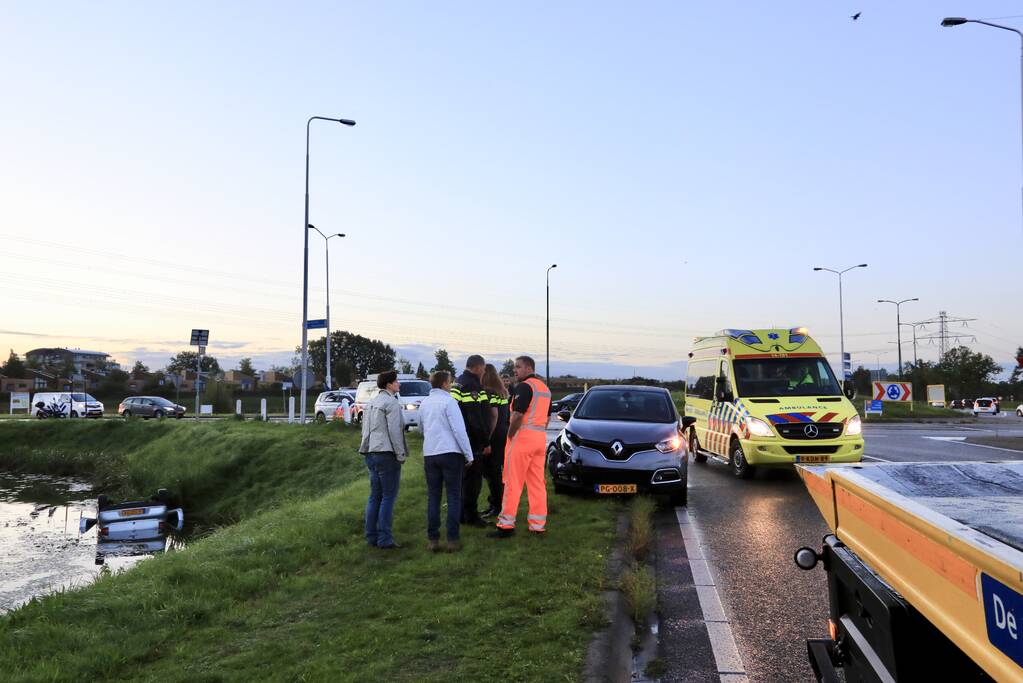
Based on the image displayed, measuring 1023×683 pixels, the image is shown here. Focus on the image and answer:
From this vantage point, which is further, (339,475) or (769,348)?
(339,475)

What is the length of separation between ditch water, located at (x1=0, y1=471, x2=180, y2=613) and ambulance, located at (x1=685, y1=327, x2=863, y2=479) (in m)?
9.26

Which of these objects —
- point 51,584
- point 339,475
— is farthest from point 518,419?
point 339,475

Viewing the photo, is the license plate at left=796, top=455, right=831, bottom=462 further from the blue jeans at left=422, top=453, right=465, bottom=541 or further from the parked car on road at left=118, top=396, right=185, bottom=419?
the parked car on road at left=118, top=396, right=185, bottom=419

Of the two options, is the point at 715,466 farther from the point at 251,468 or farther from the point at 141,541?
the point at 251,468

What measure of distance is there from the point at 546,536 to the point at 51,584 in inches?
324

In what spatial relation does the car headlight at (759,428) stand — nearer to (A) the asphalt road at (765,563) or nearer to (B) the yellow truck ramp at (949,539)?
(A) the asphalt road at (765,563)

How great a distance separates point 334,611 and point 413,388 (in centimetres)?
2081

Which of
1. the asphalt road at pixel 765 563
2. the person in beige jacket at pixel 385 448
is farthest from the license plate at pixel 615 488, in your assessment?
the person in beige jacket at pixel 385 448

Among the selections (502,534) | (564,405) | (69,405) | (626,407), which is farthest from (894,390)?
(69,405)

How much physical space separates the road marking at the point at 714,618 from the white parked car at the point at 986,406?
53.7 m

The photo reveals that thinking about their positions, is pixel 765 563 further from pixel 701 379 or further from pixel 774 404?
pixel 701 379

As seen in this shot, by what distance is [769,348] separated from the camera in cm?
1332

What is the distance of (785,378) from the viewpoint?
13086 mm

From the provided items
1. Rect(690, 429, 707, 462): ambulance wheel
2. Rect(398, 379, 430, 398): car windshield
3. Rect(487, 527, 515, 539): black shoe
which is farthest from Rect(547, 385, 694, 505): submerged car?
Rect(398, 379, 430, 398): car windshield
